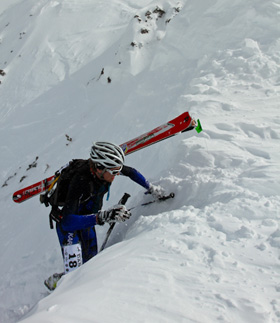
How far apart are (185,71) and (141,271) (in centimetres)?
970

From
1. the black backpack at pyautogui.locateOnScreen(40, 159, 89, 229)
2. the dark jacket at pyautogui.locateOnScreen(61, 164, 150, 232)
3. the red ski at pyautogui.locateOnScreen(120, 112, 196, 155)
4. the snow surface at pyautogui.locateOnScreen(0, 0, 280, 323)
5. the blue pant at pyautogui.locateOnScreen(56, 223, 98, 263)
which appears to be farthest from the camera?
the red ski at pyautogui.locateOnScreen(120, 112, 196, 155)

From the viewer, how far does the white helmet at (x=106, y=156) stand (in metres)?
4.60

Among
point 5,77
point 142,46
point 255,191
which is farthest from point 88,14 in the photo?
point 255,191

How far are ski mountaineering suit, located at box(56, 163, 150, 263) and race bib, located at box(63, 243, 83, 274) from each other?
16 cm

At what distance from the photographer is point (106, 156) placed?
15.1 feet

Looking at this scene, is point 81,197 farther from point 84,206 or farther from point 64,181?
point 84,206

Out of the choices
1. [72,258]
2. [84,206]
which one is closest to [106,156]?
[84,206]

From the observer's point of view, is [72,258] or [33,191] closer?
[72,258]

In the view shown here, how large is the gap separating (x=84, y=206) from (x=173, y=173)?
75.6 inches

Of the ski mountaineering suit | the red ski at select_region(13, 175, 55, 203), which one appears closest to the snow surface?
the ski mountaineering suit

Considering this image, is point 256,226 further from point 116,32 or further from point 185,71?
point 116,32

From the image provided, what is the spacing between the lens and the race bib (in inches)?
190

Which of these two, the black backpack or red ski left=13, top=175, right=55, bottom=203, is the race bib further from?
red ski left=13, top=175, right=55, bottom=203

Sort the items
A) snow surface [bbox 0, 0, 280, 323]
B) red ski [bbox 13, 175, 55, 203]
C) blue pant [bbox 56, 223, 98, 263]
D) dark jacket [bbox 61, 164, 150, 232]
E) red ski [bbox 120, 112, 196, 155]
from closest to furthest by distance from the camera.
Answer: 1. snow surface [bbox 0, 0, 280, 323]
2. dark jacket [bbox 61, 164, 150, 232]
3. blue pant [bbox 56, 223, 98, 263]
4. red ski [bbox 120, 112, 196, 155]
5. red ski [bbox 13, 175, 55, 203]
